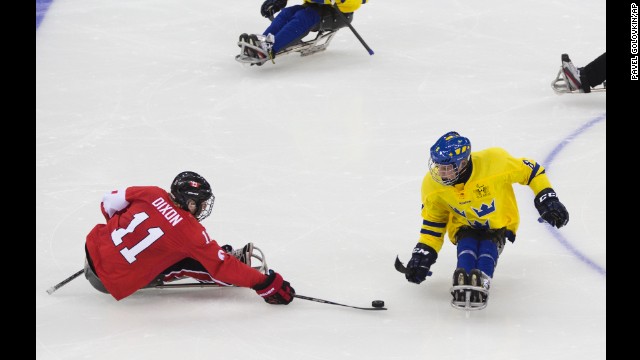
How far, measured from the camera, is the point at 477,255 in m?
5.20

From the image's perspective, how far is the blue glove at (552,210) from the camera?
5.03m

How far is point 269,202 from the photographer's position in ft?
20.7

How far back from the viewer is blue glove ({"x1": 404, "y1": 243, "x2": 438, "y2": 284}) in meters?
5.16

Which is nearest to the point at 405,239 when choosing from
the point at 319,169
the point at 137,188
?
the point at 319,169

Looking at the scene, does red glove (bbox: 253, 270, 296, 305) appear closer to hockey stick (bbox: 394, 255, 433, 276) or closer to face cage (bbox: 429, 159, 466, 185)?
hockey stick (bbox: 394, 255, 433, 276)

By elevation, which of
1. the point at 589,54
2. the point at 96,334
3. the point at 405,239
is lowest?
the point at 96,334

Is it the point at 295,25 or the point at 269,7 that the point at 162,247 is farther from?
the point at 269,7

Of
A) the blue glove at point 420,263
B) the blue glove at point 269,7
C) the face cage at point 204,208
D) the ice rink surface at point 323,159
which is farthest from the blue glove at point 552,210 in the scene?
the blue glove at point 269,7

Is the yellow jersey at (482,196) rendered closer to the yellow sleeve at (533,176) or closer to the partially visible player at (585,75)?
the yellow sleeve at (533,176)

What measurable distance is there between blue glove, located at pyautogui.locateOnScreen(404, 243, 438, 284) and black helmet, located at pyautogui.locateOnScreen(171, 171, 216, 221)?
0.92 meters

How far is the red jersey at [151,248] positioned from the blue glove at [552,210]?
1.25 m

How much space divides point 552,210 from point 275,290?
4.04 ft
